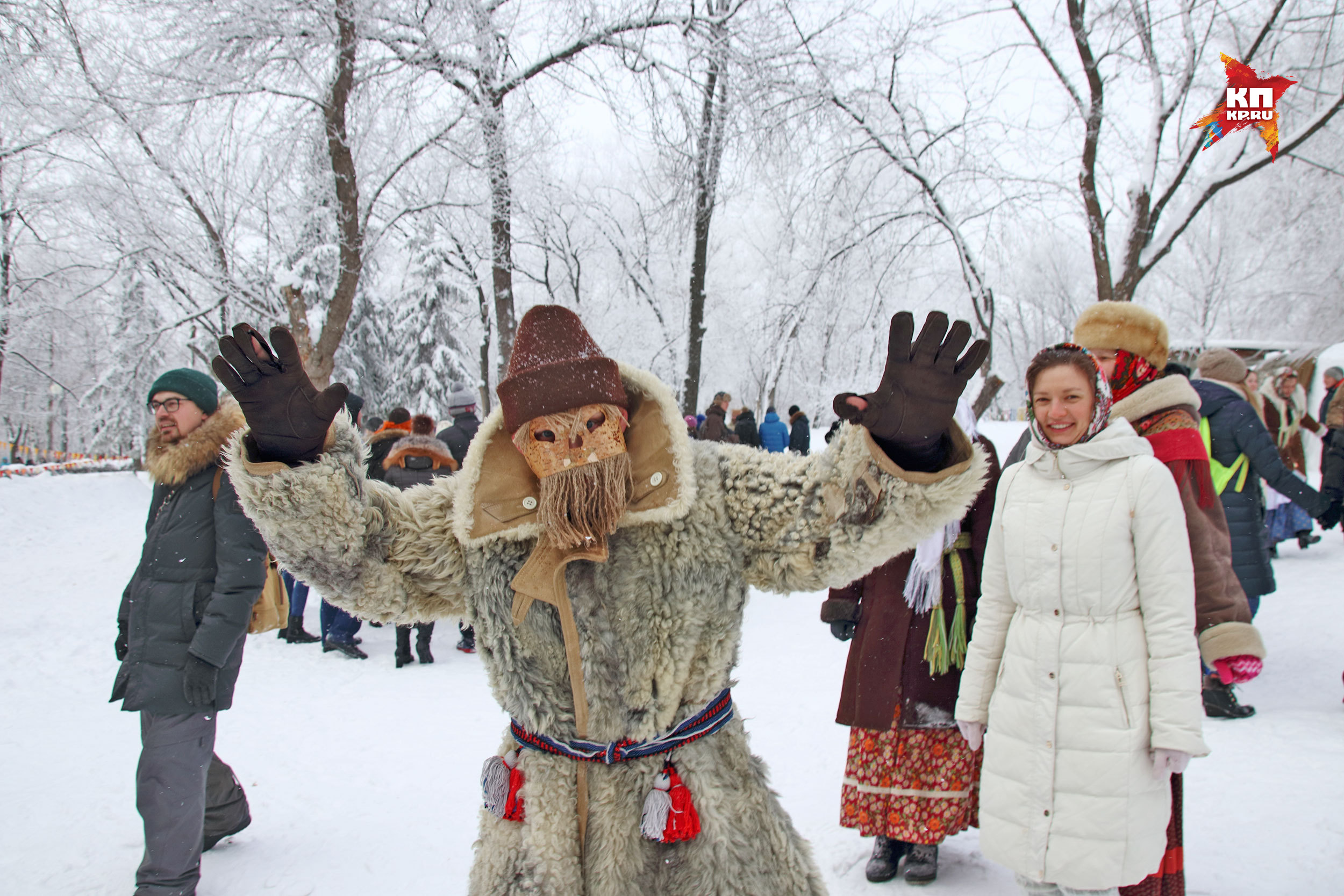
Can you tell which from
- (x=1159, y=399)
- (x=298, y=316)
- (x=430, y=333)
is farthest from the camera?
(x=430, y=333)

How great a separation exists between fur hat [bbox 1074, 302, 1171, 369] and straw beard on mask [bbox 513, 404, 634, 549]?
184cm

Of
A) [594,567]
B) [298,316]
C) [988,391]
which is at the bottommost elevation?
[594,567]

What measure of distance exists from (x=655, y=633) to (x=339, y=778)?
316 cm

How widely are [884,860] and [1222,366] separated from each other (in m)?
4.01

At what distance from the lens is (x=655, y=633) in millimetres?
1692

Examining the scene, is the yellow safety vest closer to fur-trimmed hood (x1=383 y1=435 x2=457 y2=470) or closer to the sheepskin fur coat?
the sheepskin fur coat

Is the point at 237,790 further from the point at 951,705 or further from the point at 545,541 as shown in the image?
the point at 951,705

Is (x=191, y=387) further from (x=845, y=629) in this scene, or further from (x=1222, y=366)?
(x=1222, y=366)

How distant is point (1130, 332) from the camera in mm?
2725

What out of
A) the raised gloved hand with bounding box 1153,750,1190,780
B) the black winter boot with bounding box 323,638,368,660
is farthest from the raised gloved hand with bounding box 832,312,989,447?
the black winter boot with bounding box 323,638,368,660

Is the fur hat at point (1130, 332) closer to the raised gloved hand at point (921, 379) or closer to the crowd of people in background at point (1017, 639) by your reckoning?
the crowd of people in background at point (1017, 639)

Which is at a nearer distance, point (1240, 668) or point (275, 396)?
point (275, 396)

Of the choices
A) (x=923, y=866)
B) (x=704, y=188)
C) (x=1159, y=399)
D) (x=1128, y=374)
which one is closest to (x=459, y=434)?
(x=704, y=188)

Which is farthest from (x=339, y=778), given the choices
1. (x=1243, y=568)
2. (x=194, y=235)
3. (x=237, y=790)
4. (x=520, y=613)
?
(x=194, y=235)
